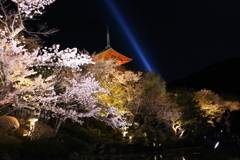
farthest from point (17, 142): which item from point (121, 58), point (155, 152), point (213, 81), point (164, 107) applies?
point (213, 81)

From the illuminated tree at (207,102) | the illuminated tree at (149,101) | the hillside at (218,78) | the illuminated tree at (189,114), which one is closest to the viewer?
the illuminated tree at (149,101)

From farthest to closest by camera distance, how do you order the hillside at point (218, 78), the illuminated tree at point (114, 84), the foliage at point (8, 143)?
1. the hillside at point (218, 78)
2. the illuminated tree at point (114, 84)
3. the foliage at point (8, 143)

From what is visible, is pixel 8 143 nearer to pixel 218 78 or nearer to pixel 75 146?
pixel 75 146

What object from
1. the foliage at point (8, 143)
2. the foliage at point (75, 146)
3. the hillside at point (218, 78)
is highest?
the hillside at point (218, 78)

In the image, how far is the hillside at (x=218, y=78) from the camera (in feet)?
144

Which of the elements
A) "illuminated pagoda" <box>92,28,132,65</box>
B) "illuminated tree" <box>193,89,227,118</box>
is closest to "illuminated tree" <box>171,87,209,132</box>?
"illuminated tree" <box>193,89,227,118</box>

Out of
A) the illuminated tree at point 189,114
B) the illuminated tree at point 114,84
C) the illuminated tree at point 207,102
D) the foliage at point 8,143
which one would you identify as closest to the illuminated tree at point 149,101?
the illuminated tree at point 114,84

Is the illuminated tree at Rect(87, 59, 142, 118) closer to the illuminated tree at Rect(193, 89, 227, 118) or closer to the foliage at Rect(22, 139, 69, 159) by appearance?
the foliage at Rect(22, 139, 69, 159)

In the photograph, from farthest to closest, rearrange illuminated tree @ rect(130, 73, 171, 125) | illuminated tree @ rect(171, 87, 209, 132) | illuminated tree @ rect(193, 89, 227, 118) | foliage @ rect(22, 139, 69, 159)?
1. illuminated tree @ rect(193, 89, 227, 118)
2. illuminated tree @ rect(171, 87, 209, 132)
3. illuminated tree @ rect(130, 73, 171, 125)
4. foliage @ rect(22, 139, 69, 159)

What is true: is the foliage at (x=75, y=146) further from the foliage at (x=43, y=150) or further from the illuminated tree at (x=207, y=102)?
the illuminated tree at (x=207, y=102)

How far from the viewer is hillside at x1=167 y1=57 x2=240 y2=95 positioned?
144 feet

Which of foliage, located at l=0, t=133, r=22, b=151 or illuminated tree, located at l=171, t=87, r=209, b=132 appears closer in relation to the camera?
foliage, located at l=0, t=133, r=22, b=151

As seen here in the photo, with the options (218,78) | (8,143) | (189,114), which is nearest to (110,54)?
(189,114)

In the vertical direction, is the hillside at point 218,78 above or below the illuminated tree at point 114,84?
above
